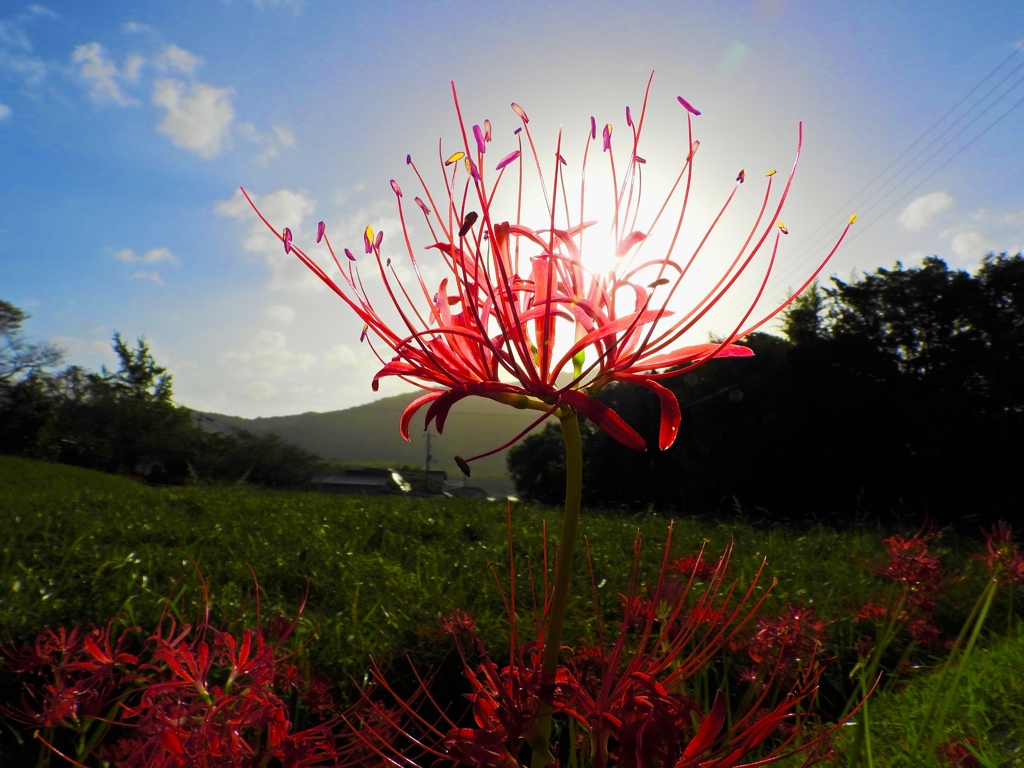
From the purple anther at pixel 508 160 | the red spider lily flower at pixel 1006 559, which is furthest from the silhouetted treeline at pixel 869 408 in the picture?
the purple anther at pixel 508 160

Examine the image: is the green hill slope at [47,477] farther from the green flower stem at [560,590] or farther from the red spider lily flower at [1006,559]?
the green flower stem at [560,590]

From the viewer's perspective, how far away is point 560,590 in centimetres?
65

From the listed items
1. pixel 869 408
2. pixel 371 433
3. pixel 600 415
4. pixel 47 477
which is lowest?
pixel 47 477

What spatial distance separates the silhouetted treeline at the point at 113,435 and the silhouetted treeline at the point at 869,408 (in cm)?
1847

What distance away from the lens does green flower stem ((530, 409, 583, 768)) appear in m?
0.65

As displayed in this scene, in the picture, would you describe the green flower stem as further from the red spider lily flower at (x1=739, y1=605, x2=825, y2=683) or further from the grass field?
the red spider lily flower at (x1=739, y1=605, x2=825, y2=683)

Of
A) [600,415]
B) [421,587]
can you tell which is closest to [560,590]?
[600,415]

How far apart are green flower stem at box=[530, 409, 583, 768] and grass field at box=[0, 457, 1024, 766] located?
1.32 ft

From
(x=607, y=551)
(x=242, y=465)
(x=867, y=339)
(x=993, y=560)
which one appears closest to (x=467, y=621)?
(x=993, y=560)

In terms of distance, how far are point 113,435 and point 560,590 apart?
41108 millimetres

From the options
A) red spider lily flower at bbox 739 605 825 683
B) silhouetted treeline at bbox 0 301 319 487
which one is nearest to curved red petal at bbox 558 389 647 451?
red spider lily flower at bbox 739 605 825 683

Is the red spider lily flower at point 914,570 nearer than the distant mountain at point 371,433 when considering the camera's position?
Yes

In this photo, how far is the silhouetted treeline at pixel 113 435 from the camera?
29.0 metres

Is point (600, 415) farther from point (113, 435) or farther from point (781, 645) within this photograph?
point (113, 435)
